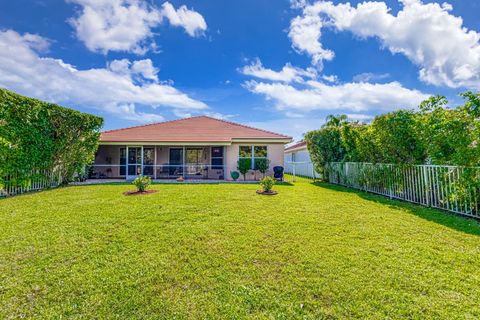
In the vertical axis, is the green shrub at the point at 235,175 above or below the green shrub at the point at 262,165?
below

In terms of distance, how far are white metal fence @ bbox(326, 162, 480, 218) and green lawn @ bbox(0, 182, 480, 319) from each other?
2.24ft

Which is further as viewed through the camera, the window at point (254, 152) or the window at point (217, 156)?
the window at point (217, 156)

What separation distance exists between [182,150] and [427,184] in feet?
52.0

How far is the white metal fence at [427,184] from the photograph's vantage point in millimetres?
6781

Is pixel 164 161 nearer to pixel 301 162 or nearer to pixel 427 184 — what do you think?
pixel 301 162

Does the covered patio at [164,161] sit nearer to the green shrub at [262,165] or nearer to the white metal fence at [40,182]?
the green shrub at [262,165]

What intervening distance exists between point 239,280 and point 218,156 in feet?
50.8

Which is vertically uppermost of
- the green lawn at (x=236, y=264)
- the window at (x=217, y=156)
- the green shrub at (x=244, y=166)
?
the window at (x=217, y=156)

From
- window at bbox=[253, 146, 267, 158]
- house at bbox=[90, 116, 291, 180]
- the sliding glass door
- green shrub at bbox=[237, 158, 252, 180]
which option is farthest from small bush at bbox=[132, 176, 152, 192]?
window at bbox=[253, 146, 267, 158]

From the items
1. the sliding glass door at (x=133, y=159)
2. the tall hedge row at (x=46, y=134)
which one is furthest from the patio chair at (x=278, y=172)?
the tall hedge row at (x=46, y=134)

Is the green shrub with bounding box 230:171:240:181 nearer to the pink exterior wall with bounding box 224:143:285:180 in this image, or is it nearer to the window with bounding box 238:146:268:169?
the pink exterior wall with bounding box 224:143:285:180

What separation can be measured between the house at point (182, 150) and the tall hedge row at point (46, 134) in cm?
282

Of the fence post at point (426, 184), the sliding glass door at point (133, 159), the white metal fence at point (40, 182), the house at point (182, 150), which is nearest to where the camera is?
the fence post at point (426, 184)

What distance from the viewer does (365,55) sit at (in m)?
14.3
